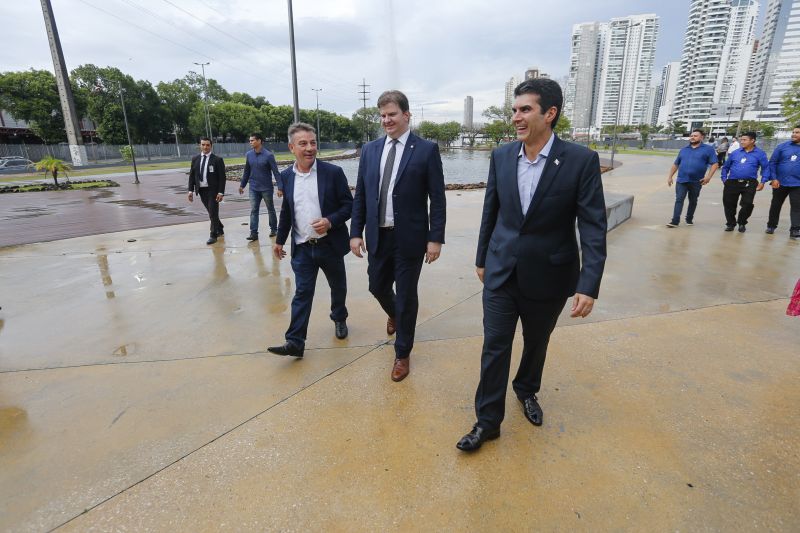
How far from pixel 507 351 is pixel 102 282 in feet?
16.7

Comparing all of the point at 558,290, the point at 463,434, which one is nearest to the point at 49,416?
the point at 463,434

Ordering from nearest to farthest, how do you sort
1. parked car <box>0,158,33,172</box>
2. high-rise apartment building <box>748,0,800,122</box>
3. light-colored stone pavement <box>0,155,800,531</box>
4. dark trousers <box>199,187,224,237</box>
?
light-colored stone pavement <box>0,155,800,531</box>, dark trousers <box>199,187,224,237</box>, parked car <box>0,158,33,172</box>, high-rise apartment building <box>748,0,800,122</box>

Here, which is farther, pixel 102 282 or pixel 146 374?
pixel 102 282

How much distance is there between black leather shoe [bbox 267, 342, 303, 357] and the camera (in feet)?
10.1

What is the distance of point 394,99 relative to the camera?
9.12 feet

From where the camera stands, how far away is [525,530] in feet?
5.75

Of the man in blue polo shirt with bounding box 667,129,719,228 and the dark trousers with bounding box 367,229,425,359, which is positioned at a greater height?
the man in blue polo shirt with bounding box 667,129,719,228

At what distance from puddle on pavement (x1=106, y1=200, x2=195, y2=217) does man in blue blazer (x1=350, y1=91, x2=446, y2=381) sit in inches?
350

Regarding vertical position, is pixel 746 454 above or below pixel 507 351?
below

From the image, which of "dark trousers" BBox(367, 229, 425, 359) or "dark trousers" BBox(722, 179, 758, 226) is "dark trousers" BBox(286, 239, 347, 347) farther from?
"dark trousers" BBox(722, 179, 758, 226)

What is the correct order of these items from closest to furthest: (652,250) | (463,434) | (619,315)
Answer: (463,434) → (619,315) → (652,250)

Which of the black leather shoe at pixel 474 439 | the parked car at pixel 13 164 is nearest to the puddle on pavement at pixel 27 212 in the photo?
the black leather shoe at pixel 474 439

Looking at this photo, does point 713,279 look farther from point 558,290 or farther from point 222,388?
point 222,388

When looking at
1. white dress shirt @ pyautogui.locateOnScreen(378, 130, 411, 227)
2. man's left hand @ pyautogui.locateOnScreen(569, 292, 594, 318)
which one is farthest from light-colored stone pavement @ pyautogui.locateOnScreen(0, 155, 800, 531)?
white dress shirt @ pyautogui.locateOnScreen(378, 130, 411, 227)
